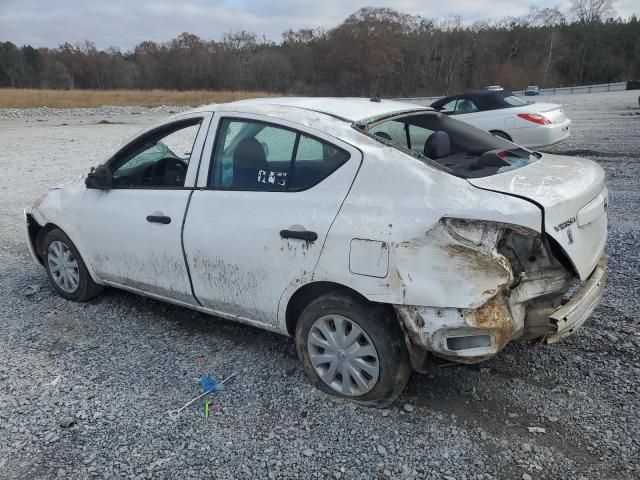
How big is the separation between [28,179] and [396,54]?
272 feet

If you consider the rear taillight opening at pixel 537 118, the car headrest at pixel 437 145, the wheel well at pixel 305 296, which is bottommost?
the wheel well at pixel 305 296

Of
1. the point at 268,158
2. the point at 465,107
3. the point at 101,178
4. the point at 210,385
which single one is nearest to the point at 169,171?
the point at 101,178

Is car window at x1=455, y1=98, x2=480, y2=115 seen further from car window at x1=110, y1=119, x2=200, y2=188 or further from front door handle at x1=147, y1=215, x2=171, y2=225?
front door handle at x1=147, y1=215, x2=171, y2=225

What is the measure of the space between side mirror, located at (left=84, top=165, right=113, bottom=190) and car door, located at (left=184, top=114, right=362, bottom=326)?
0.97m

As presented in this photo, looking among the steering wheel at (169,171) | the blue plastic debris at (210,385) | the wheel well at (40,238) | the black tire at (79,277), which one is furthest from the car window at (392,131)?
the wheel well at (40,238)

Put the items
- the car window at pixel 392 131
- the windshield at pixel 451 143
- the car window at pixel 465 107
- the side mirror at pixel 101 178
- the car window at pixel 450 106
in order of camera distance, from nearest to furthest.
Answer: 1. the windshield at pixel 451 143
2. the car window at pixel 392 131
3. the side mirror at pixel 101 178
4. the car window at pixel 465 107
5. the car window at pixel 450 106

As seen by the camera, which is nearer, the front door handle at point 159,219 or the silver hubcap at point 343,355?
the silver hubcap at point 343,355

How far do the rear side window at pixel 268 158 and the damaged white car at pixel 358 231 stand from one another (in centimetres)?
1

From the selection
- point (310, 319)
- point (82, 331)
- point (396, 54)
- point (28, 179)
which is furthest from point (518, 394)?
point (396, 54)

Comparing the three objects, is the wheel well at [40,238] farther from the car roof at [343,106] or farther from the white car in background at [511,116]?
the white car in background at [511,116]

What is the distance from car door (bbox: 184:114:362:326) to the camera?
10.1 ft

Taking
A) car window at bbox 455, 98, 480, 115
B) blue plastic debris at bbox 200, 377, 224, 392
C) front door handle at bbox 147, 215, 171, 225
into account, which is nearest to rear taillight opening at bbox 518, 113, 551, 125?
car window at bbox 455, 98, 480, 115

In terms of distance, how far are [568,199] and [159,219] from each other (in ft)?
8.58

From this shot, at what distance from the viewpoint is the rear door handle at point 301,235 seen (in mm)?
3033
